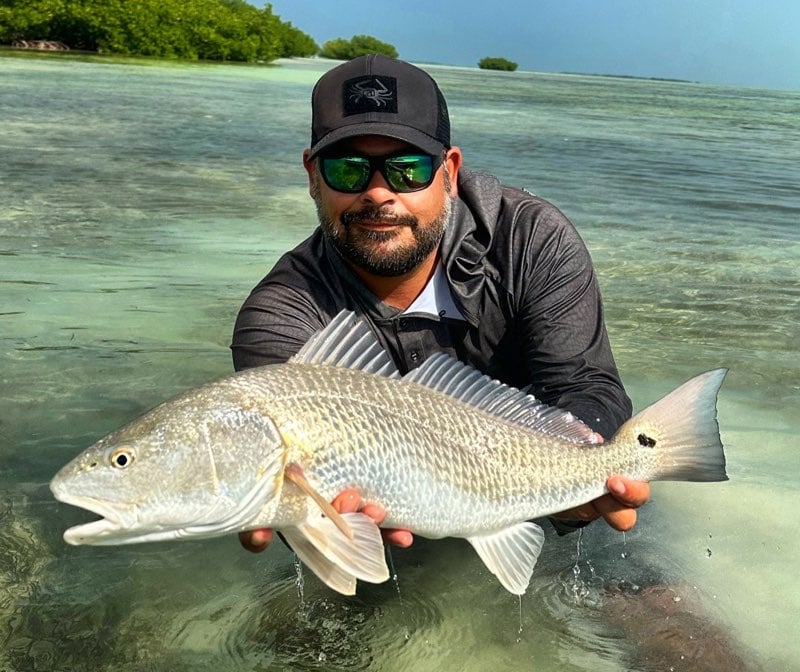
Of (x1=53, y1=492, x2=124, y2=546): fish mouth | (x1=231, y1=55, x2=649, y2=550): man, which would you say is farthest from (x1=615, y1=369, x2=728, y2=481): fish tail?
(x1=53, y1=492, x2=124, y2=546): fish mouth

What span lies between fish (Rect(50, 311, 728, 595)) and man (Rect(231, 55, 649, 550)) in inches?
13.6

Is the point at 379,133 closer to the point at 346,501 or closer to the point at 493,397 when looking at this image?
the point at 493,397

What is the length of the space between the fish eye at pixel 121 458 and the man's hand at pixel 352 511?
1.50 feet

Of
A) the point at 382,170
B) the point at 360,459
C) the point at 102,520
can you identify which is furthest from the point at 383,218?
the point at 102,520

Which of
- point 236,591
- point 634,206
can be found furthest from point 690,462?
point 634,206

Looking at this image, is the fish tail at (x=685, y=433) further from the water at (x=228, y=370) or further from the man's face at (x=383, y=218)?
the man's face at (x=383, y=218)

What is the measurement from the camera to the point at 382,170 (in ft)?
10.7

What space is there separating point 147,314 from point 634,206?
24.3ft

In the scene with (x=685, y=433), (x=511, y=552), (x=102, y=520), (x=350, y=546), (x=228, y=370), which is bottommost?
(x=228, y=370)

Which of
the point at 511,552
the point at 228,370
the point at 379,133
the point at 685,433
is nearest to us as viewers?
the point at 685,433

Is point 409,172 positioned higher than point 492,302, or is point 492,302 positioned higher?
point 409,172

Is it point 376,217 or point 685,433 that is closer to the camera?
point 685,433

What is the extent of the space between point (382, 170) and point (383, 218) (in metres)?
0.16

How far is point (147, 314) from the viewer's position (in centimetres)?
648
